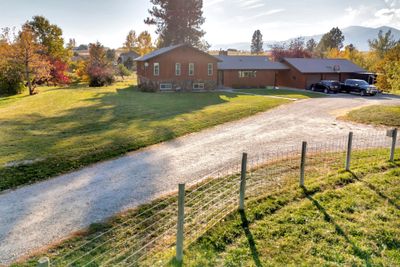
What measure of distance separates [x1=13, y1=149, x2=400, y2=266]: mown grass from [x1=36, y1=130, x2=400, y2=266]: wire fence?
35mm

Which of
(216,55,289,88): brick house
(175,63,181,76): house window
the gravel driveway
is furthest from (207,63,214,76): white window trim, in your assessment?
the gravel driveway

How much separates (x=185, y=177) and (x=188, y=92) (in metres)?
25.7

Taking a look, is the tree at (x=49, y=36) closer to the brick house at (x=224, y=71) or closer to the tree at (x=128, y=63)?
the brick house at (x=224, y=71)

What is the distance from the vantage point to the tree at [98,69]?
140 ft

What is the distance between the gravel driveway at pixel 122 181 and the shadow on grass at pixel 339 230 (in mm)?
3430

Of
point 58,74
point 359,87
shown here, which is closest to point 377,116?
point 359,87

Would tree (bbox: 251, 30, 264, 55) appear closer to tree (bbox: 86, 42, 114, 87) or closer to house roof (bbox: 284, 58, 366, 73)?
house roof (bbox: 284, 58, 366, 73)

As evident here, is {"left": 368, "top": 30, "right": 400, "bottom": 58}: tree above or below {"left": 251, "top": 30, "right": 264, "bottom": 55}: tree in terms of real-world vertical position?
below

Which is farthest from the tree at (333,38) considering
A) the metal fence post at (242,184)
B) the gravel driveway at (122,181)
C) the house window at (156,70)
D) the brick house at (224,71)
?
the metal fence post at (242,184)

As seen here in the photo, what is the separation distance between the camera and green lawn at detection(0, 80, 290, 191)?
34.0ft

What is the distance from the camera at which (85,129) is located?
1543 cm

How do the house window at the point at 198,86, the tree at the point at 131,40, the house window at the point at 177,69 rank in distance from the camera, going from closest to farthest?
the house window at the point at 177,69, the house window at the point at 198,86, the tree at the point at 131,40

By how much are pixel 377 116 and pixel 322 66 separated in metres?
23.7

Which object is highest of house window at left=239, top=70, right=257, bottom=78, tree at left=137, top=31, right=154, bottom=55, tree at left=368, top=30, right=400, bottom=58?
tree at left=137, top=31, right=154, bottom=55
